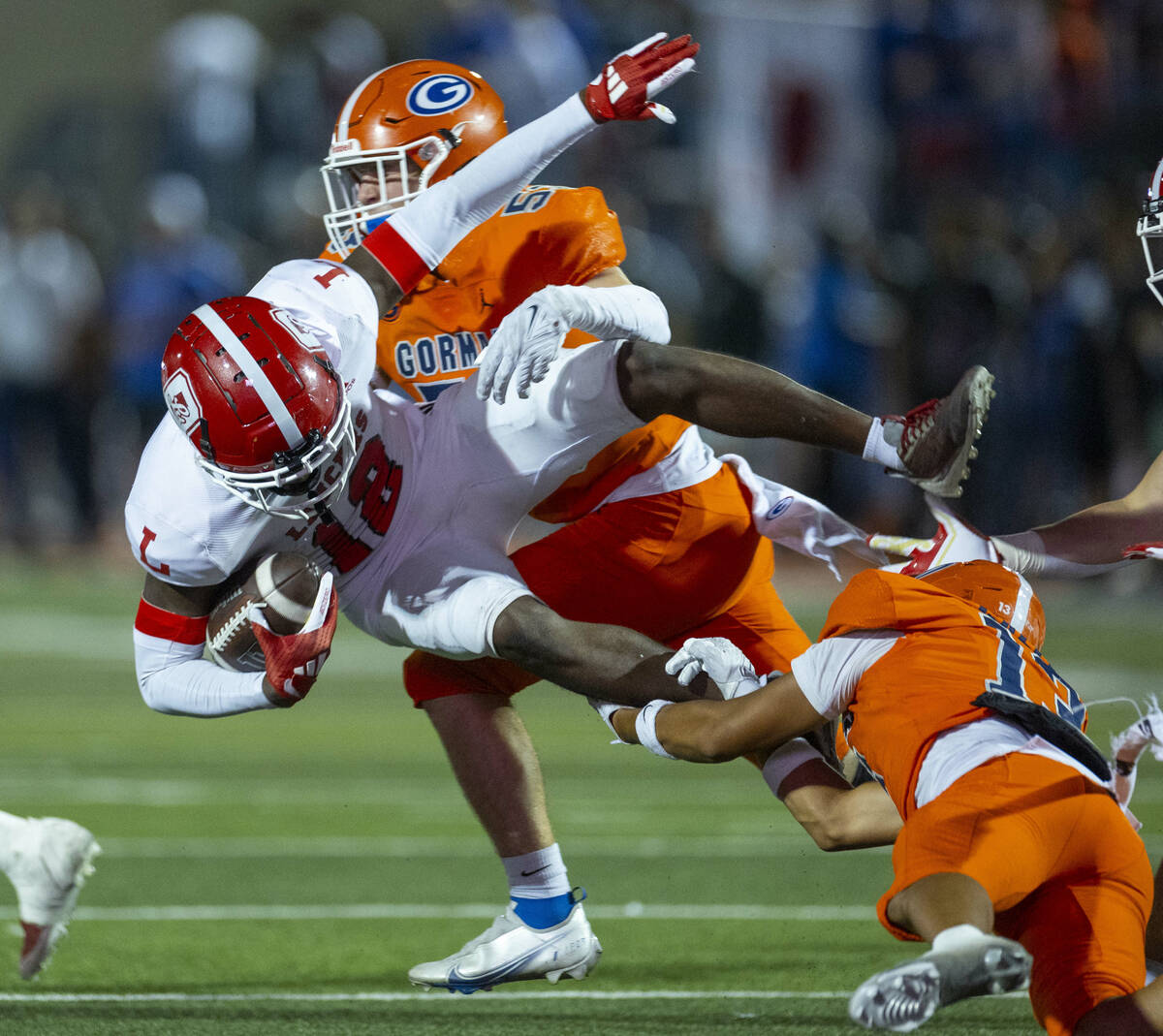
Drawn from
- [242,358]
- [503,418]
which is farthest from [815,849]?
[242,358]

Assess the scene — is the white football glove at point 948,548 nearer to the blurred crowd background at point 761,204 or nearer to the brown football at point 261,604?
the brown football at point 261,604

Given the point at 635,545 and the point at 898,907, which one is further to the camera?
the point at 635,545

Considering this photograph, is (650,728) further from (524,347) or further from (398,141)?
(398,141)

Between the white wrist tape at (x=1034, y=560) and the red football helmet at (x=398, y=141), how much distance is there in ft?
5.16

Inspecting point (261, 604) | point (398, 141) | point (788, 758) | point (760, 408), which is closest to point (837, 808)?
point (788, 758)

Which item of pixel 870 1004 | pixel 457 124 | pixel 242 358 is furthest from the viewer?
pixel 457 124

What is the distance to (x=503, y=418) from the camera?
4.06 m

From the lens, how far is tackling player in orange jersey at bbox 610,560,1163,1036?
296 centimetres

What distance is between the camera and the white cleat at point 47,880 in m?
4.08

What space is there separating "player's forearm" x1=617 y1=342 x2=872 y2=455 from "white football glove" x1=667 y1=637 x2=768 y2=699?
1.54ft

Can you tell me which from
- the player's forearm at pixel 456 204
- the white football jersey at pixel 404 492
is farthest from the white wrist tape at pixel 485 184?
the white football jersey at pixel 404 492

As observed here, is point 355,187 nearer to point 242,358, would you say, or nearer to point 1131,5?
point 242,358

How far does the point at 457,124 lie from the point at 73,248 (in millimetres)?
7894

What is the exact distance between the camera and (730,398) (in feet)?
12.9
